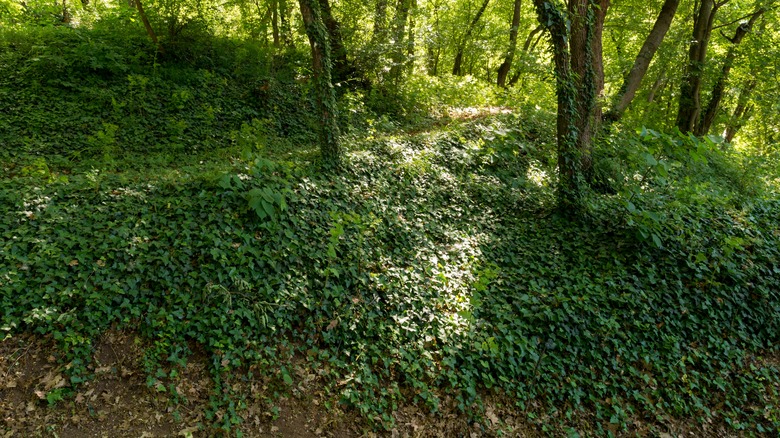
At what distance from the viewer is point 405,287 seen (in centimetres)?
623

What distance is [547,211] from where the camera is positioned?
8.95 metres

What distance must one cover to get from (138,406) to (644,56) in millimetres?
14347

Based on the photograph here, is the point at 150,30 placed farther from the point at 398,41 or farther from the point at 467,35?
the point at 467,35

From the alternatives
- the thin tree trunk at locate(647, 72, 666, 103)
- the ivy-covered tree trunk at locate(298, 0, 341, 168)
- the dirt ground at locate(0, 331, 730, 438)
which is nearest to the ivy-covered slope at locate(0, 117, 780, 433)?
the dirt ground at locate(0, 331, 730, 438)

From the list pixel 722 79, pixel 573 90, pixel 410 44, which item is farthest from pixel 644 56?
pixel 410 44

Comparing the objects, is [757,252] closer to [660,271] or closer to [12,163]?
[660,271]

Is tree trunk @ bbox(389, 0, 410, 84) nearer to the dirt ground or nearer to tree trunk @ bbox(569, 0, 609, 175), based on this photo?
tree trunk @ bbox(569, 0, 609, 175)

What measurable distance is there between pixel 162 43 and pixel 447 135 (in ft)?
25.5

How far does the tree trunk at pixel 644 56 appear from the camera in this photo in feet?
40.9

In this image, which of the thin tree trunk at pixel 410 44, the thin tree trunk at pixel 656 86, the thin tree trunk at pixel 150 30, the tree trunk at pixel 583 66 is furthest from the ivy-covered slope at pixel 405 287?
the thin tree trunk at pixel 656 86

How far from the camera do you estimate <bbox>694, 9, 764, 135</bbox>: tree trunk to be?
49.2 ft

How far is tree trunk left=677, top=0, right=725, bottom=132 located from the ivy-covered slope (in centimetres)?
764

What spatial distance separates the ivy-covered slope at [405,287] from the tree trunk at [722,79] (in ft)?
30.9

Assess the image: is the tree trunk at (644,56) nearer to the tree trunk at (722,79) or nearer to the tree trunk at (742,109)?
the tree trunk at (722,79)
